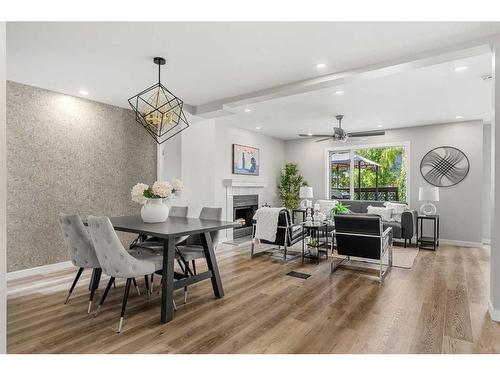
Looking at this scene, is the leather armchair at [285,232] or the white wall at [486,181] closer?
the leather armchair at [285,232]

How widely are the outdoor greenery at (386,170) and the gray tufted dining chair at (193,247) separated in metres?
4.98

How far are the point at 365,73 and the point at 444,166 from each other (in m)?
4.16

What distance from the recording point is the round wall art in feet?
19.8

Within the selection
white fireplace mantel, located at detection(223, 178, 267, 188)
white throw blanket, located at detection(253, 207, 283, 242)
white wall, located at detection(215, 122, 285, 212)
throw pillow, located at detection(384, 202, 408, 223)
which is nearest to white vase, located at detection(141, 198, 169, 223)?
white throw blanket, located at detection(253, 207, 283, 242)

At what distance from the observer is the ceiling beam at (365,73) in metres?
2.73

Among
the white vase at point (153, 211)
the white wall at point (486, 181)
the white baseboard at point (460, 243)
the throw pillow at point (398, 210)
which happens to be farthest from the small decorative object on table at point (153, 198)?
the white wall at point (486, 181)

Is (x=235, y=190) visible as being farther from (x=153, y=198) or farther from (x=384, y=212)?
(x=153, y=198)

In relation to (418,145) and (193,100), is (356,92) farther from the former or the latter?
(418,145)

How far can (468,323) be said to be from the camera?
8.21 feet

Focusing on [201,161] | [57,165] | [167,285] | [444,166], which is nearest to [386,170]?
[444,166]

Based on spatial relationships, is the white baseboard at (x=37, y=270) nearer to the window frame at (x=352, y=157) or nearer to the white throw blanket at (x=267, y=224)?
the white throw blanket at (x=267, y=224)

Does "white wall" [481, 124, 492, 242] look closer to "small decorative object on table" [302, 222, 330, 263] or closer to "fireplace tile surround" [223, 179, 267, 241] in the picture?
"small decorative object on table" [302, 222, 330, 263]
